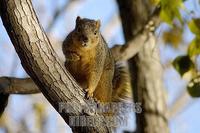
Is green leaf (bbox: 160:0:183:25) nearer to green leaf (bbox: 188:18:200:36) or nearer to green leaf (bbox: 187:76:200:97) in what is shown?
green leaf (bbox: 188:18:200:36)

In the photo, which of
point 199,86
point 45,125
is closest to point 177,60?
point 199,86

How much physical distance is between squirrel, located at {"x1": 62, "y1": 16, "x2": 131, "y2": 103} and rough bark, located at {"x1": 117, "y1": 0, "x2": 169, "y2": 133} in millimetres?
685

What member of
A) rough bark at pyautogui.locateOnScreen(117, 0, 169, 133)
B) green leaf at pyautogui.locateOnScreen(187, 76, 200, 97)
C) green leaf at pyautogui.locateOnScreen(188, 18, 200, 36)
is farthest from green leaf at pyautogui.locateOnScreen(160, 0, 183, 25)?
rough bark at pyautogui.locateOnScreen(117, 0, 169, 133)

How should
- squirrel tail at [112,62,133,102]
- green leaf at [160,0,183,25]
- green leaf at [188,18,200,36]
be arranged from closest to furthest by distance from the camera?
green leaf at [160,0,183,25] → green leaf at [188,18,200,36] → squirrel tail at [112,62,133,102]

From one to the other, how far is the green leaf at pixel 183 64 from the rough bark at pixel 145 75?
827 millimetres

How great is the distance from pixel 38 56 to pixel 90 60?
963 mm

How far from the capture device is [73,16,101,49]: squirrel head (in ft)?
11.6

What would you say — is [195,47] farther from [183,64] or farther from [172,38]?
[172,38]

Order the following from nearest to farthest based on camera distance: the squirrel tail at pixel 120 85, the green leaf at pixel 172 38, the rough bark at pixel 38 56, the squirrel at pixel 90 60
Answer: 1. the rough bark at pixel 38 56
2. the squirrel at pixel 90 60
3. the squirrel tail at pixel 120 85
4. the green leaf at pixel 172 38

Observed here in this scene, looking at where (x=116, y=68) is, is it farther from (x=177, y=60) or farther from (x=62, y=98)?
(x=62, y=98)

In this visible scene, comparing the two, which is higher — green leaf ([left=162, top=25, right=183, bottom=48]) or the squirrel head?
the squirrel head

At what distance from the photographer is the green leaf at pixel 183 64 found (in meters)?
3.57

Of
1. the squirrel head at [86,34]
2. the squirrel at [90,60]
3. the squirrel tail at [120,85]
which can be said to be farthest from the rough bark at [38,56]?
the squirrel tail at [120,85]

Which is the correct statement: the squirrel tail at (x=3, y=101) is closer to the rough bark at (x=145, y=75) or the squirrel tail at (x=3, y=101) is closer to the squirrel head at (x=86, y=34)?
the squirrel head at (x=86, y=34)
